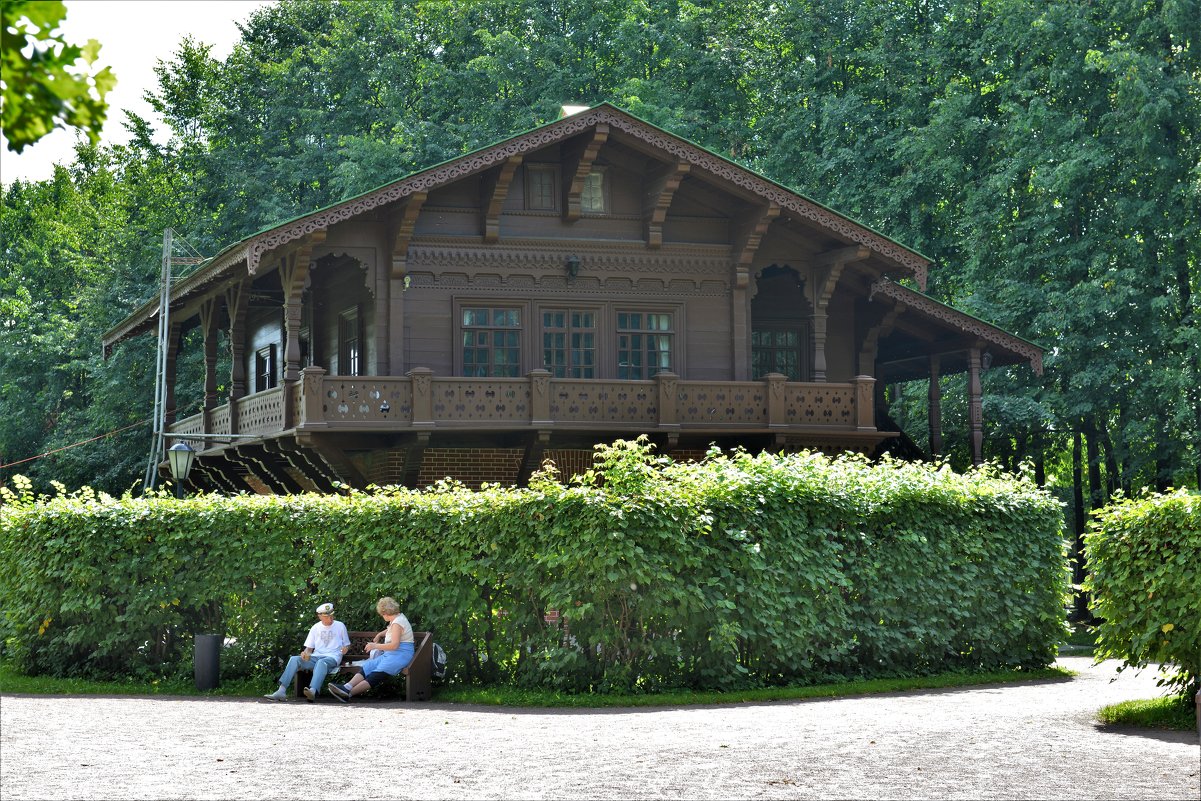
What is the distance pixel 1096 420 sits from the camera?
37.2 metres

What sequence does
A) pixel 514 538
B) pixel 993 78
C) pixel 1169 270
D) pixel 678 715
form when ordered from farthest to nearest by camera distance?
pixel 993 78 < pixel 1169 270 < pixel 514 538 < pixel 678 715

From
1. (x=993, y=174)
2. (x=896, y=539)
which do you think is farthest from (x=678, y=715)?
(x=993, y=174)

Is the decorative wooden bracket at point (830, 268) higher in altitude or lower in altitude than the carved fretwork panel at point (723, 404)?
higher

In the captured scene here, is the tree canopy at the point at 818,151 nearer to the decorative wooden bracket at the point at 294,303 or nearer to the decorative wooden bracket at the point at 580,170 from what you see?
the decorative wooden bracket at the point at 580,170

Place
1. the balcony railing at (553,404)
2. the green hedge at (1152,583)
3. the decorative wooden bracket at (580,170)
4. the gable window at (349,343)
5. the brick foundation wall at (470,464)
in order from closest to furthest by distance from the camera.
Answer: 1. the green hedge at (1152,583)
2. the balcony railing at (553,404)
3. the brick foundation wall at (470,464)
4. the decorative wooden bracket at (580,170)
5. the gable window at (349,343)

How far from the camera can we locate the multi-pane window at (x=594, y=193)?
30.1 m

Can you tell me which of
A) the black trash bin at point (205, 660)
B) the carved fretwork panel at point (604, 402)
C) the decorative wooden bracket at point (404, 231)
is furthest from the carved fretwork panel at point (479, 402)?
the black trash bin at point (205, 660)

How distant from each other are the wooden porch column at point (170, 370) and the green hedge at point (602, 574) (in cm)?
1520

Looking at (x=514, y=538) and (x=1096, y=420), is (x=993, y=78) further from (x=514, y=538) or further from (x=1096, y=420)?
(x=514, y=538)

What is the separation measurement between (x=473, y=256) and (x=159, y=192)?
24.9 meters

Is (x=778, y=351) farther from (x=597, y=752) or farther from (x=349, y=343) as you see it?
(x=597, y=752)

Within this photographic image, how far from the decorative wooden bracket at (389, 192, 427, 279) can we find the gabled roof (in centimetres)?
19

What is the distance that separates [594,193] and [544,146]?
7.99 feet

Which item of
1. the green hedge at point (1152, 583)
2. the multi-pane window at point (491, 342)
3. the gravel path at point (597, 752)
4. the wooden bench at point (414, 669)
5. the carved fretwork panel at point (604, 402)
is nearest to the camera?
the gravel path at point (597, 752)
